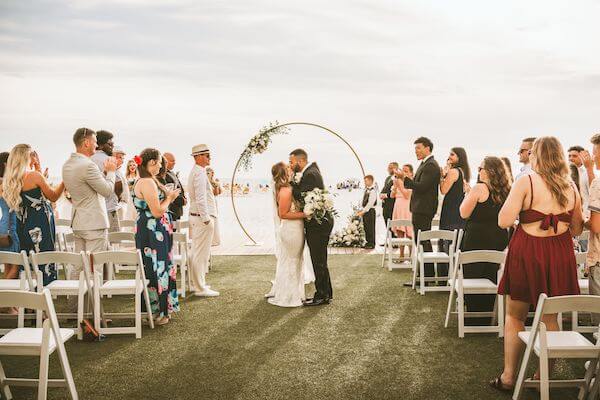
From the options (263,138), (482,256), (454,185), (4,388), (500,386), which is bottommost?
(500,386)

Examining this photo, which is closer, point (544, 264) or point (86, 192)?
point (544, 264)

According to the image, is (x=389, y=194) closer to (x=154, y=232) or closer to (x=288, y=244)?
(x=288, y=244)

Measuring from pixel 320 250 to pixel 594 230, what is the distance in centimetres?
345

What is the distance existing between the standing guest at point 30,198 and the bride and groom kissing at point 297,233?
2.53m

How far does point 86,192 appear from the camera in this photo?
19.2 ft

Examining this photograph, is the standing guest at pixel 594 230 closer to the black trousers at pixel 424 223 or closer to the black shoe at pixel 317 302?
the black shoe at pixel 317 302

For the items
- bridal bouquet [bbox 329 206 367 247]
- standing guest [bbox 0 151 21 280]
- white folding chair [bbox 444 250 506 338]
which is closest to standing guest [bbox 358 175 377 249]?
bridal bouquet [bbox 329 206 367 247]

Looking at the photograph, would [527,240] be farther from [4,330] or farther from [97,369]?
[4,330]

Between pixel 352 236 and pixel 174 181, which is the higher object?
pixel 174 181

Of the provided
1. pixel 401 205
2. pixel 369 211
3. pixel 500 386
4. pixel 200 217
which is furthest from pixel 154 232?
pixel 369 211

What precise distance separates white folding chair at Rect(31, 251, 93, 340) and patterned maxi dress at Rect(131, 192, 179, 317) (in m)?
0.66

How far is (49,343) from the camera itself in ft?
11.3

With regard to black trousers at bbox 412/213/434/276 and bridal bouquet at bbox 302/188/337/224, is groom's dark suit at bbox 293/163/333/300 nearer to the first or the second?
bridal bouquet at bbox 302/188/337/224

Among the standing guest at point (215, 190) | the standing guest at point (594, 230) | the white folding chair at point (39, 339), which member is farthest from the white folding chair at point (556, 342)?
the standing guest at point (215, 190)
